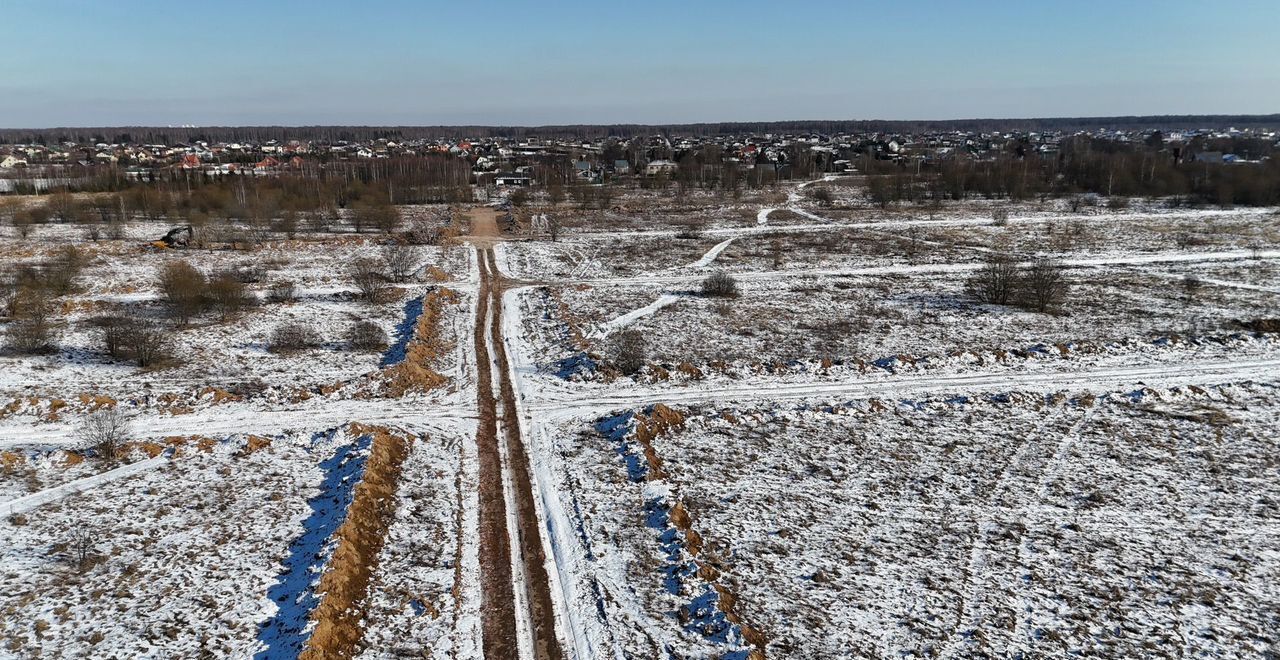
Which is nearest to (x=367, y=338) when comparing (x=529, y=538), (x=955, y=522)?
(x=529, y=538)

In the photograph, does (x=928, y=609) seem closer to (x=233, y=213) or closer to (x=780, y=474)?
(x=780, y=474)

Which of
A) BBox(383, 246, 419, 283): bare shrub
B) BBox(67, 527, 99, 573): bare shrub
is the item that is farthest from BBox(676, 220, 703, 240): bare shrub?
BBox(67, 527, 99, 573): bare shrub

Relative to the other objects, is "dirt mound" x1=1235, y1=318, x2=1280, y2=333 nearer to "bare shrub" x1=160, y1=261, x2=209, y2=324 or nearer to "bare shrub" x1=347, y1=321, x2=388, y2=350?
"bare shrub" x1=347, y1=321, x2=388, y2=350

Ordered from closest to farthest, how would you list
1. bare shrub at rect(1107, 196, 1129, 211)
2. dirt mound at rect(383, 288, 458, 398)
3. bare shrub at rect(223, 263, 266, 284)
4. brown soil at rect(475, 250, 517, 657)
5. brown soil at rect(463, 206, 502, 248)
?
1. brown soil at rect(475, 250, 517, 657)
2. dirt mound at rect(383, 288, 458, 398)
3. bare shrub at rect(223, 263, 266, 284)
4. brown soil at rect(463, 206, 502, 248)
5. bare shrub at rect(1107, 196, 1129, 211)

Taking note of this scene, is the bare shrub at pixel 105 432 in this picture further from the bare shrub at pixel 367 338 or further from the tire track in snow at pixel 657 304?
the tire track in snow at pixel 657 304

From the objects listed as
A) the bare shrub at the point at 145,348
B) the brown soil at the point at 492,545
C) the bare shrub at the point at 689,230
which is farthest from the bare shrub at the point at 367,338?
the bare shrub at the point at 689,230

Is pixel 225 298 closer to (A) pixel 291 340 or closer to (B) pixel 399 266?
(A) pixel 291 340
